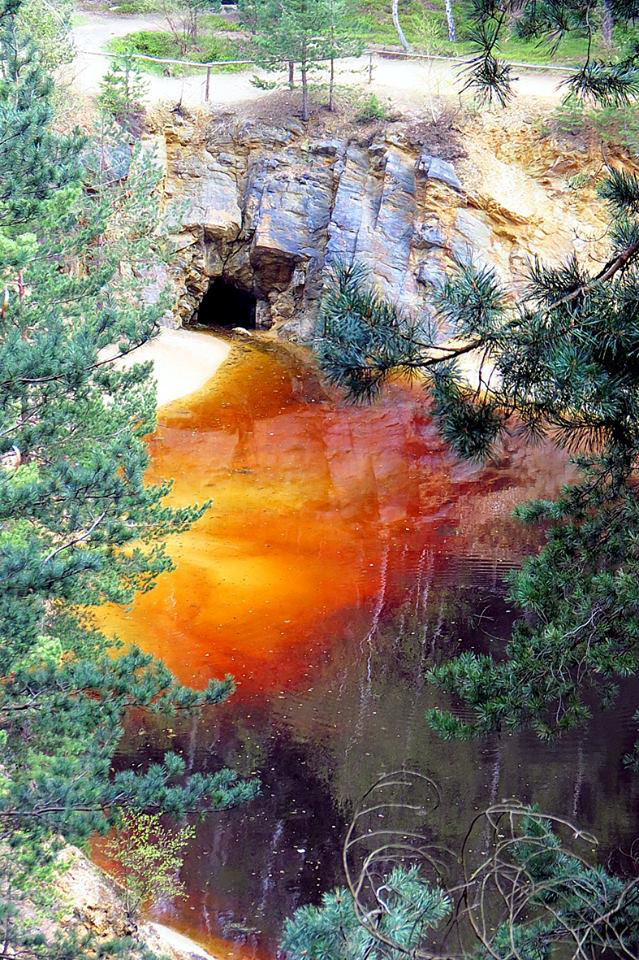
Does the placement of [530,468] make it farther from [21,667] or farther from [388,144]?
[21,667]

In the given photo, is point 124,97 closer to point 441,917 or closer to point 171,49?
point 171,49

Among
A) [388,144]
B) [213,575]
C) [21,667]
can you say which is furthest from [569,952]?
[388,144]

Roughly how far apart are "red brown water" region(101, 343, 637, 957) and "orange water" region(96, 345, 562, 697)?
38mm

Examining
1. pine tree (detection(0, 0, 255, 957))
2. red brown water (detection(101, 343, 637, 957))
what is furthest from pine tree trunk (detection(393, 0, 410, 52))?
pine tree (detection(0, 0, 255, 957))

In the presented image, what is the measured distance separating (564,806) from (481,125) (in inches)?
708

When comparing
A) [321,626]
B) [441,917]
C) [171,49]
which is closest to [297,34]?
[171,49]

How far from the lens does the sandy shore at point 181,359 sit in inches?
735

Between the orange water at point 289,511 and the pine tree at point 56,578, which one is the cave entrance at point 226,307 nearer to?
the orange water at point 289,511

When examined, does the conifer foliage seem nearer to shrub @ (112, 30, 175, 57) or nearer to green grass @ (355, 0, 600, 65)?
green grass @ (355, 0, 600, 65)

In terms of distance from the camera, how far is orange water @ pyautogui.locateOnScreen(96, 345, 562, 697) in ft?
35.7

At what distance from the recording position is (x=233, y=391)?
61.9ft

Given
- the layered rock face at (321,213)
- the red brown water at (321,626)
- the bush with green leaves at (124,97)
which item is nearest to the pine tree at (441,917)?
the red brown water at (321,626)

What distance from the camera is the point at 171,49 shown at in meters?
26.3

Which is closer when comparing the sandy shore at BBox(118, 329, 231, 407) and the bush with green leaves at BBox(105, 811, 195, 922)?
the bush with green leaves at BBox(105, 811, 195, 922)
